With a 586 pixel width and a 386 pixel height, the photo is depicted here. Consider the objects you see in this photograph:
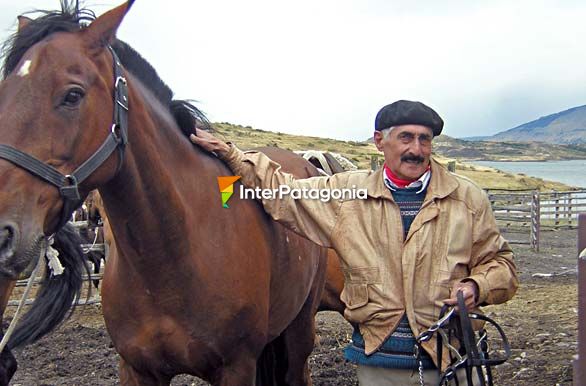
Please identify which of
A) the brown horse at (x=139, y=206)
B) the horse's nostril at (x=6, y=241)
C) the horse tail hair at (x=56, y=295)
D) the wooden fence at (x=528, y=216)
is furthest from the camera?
the wooden fence at (x=528, y=216)

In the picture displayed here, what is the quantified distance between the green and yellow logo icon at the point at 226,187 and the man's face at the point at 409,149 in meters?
0.75

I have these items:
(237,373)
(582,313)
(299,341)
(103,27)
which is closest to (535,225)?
(299,341)

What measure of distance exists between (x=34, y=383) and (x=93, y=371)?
49cm

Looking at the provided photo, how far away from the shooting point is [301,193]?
2994 millimetres

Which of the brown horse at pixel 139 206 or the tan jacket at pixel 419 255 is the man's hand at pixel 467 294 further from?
the brown horse at pixel 139 206

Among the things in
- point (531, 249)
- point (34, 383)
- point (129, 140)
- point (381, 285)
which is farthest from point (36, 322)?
point (531, 249)

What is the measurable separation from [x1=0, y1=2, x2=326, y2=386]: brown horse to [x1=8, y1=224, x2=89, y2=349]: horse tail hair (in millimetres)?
1731

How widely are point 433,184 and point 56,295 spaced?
3008 millimetres

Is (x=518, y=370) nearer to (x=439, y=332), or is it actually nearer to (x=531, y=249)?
(x=439, y=332)

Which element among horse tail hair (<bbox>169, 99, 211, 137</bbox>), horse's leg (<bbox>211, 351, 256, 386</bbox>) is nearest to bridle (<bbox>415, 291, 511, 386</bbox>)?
horse's leg (<bbox>211, 351, 256, 386</bbox>)

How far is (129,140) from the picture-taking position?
2.48 meters

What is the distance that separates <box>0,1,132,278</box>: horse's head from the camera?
197cm

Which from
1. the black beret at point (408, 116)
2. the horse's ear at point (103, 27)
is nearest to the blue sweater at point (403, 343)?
the black beret at point (408, 116)

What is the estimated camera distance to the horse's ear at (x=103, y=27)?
7.45ft
